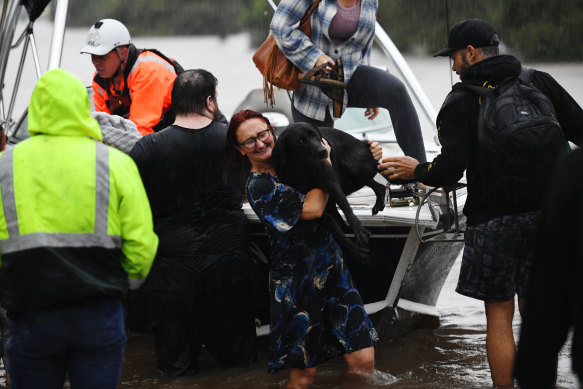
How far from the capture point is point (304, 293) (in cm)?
448

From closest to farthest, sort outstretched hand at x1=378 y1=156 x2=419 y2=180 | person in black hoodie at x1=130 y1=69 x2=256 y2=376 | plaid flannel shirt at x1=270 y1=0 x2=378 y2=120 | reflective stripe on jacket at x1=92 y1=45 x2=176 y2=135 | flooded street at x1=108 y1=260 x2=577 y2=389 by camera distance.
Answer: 1. outstretched hand at x1=378 y1=156 x2=419 y2=180
2. person in black hoodie at x1=130 y1=69 x2=256 y2=376
3. flooded street at x1=108 y1=260 x2=577 y2=389
4. plaid flannel shirt at x1=270 y1=0 x2=378 y2=120
5. reflective stripe on jacket at x1=92 y1=45 x2=176 y2=135

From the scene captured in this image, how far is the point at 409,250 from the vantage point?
5488 millimetres

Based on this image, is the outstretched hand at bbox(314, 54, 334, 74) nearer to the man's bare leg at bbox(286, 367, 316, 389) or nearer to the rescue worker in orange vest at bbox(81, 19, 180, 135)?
the rescue worker in orange vest at bbox(81, 19, 180, 135)

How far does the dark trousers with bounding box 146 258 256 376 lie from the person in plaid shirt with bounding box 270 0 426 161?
42.4 inches

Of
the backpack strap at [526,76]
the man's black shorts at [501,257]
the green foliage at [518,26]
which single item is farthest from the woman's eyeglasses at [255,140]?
the green foliage at [518,26]

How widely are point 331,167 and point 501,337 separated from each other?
1150mm

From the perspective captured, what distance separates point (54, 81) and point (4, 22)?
16.8 ft

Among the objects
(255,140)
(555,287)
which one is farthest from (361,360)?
(555,287)

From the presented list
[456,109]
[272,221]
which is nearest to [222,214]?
[272,221]

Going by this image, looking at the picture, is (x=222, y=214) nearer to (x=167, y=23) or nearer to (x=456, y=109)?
(x=456, y=109)

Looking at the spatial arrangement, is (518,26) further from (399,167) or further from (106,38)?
(399,167)

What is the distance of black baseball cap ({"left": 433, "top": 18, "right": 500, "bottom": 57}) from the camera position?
4.38m

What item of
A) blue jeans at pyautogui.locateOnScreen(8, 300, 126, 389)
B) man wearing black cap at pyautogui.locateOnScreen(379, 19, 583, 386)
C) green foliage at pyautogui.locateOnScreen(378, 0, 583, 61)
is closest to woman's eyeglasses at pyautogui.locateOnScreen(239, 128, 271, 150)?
man wearing black cap at pyautogui.locateOnScreen(379, 19, 583, 386)

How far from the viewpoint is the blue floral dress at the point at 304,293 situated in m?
4.46
